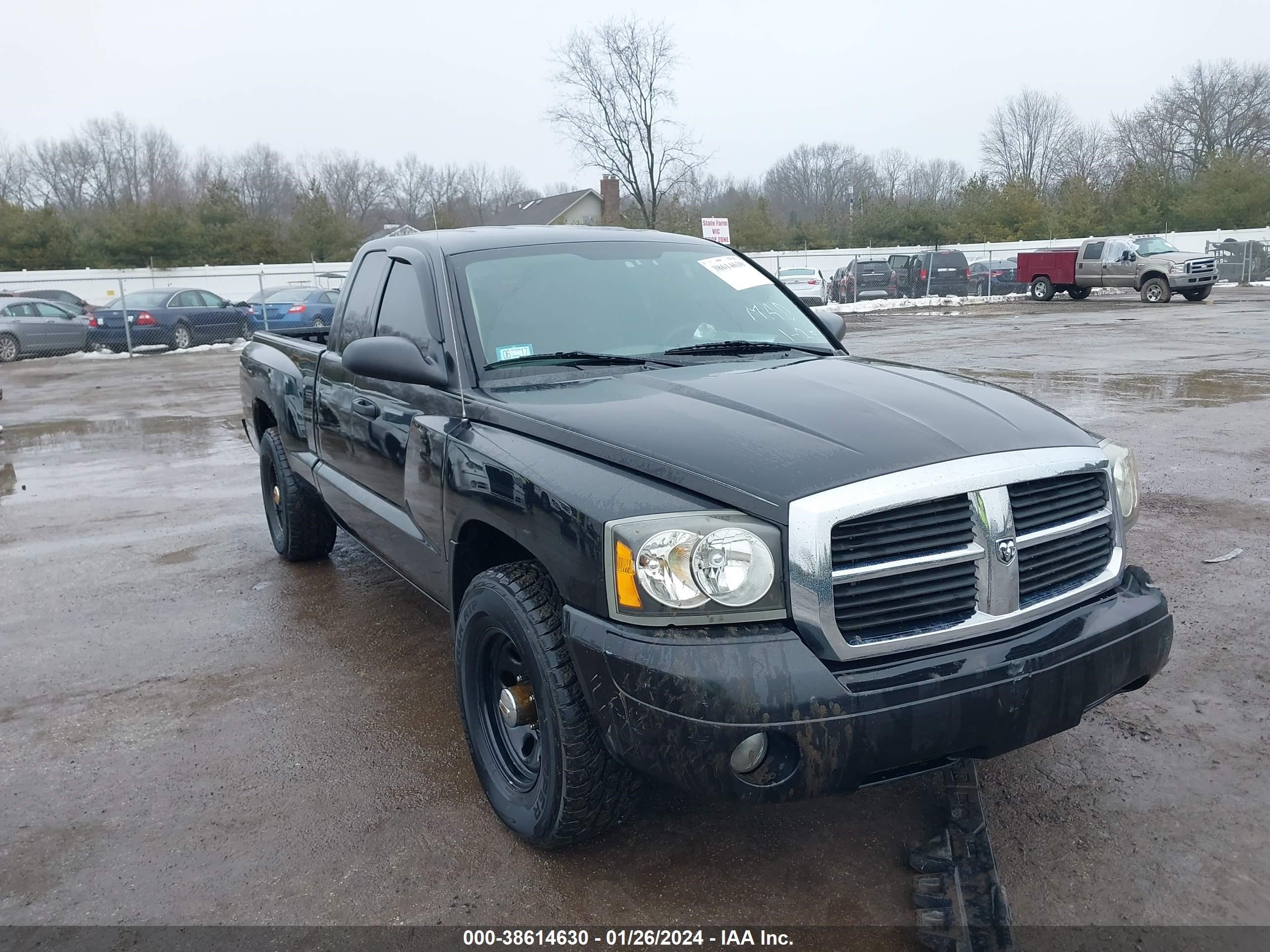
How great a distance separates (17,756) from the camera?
144 inches

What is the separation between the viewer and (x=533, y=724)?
113 inches

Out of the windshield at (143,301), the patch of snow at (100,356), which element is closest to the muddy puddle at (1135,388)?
the patch of snow at (100,356)

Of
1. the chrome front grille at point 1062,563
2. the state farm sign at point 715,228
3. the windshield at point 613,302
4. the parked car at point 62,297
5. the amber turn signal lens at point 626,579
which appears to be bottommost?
the chrome front grille at point 1062,563

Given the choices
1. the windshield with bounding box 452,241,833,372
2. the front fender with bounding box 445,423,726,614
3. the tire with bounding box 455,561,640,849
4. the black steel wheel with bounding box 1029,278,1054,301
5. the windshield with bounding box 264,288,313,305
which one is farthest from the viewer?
the black steel wheel with bounding box 1029,278,1054,301

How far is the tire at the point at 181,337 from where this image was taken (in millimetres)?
24234

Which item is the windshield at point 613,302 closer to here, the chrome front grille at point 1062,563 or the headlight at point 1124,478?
the headlight at point 1124,478

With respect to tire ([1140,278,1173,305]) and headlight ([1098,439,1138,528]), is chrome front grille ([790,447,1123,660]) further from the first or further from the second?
tire ([1140,278,1173,305])

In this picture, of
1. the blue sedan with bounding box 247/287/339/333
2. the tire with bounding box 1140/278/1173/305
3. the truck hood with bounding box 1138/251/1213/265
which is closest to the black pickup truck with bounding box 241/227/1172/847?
the blue sedan with bounding box 247/287/339/333

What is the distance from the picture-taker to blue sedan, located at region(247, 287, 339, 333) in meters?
23.7

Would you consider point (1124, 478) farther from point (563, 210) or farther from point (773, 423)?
point (563, 210)

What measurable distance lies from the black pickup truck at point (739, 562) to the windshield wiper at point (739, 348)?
0.07 feet

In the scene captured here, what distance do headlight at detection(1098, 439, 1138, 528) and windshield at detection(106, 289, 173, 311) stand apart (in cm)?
2484

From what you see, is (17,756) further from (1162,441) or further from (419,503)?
(1162,441)

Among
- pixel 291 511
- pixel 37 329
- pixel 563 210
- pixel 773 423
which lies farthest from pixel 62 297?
pixel 563 210
